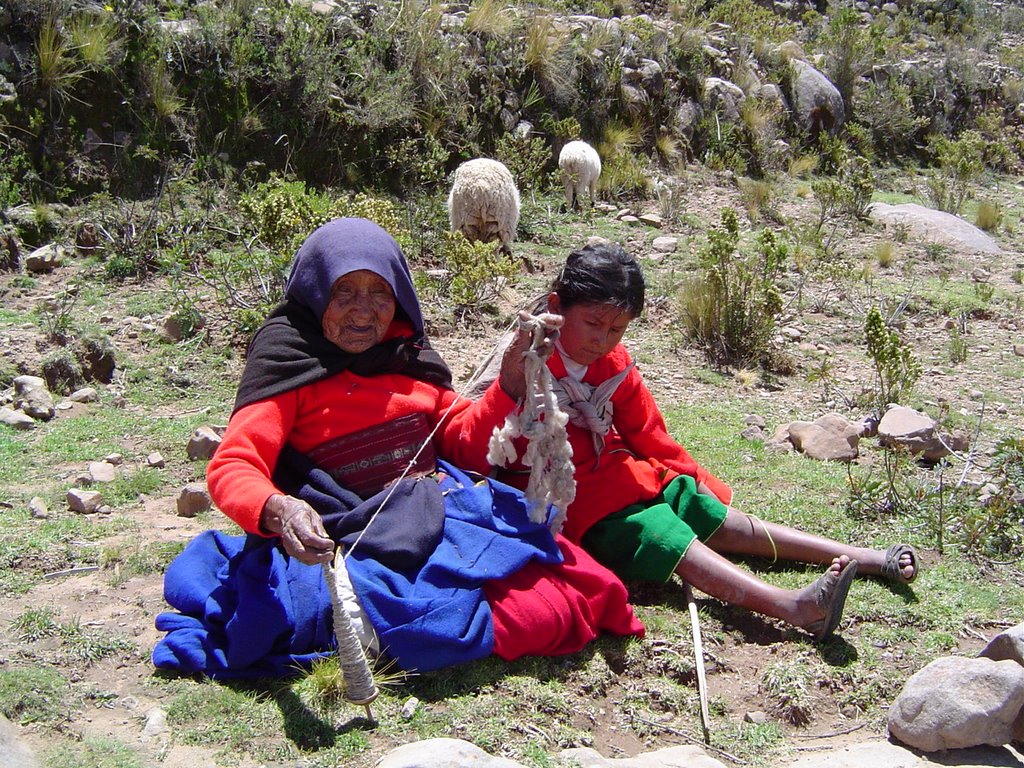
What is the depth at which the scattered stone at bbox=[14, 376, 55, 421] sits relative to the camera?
16.5ft

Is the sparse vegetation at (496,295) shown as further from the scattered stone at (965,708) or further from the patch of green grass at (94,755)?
the scattered stone at (965,708)

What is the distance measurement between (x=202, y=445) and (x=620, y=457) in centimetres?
213

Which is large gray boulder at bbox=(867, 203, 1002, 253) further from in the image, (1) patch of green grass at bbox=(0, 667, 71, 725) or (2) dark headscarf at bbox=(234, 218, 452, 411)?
(1) patch of green grass at bbox=(0, 667, 71, 725)

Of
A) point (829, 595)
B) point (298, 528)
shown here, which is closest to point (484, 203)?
point (829, 595)

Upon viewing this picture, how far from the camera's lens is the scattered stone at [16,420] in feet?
16.0

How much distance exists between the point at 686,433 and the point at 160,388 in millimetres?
2997

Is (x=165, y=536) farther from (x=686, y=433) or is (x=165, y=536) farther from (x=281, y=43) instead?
(x=281, y=43)

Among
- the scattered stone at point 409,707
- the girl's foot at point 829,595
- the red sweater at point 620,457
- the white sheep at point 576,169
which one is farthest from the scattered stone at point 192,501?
the white sheep at point 576,169

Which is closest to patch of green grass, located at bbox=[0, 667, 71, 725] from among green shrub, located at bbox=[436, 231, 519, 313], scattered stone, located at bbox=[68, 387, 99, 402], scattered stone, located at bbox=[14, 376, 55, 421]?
scattered stone, located at bbox=[14, 376, 55, 421]

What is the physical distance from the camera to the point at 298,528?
2.55m

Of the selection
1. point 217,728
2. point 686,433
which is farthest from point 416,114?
point 217,728

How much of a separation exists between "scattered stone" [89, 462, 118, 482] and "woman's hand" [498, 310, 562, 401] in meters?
2.23

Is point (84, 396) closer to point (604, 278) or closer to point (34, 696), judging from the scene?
point (34, 696)

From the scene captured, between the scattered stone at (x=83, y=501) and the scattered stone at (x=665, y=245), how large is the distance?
6335mm
